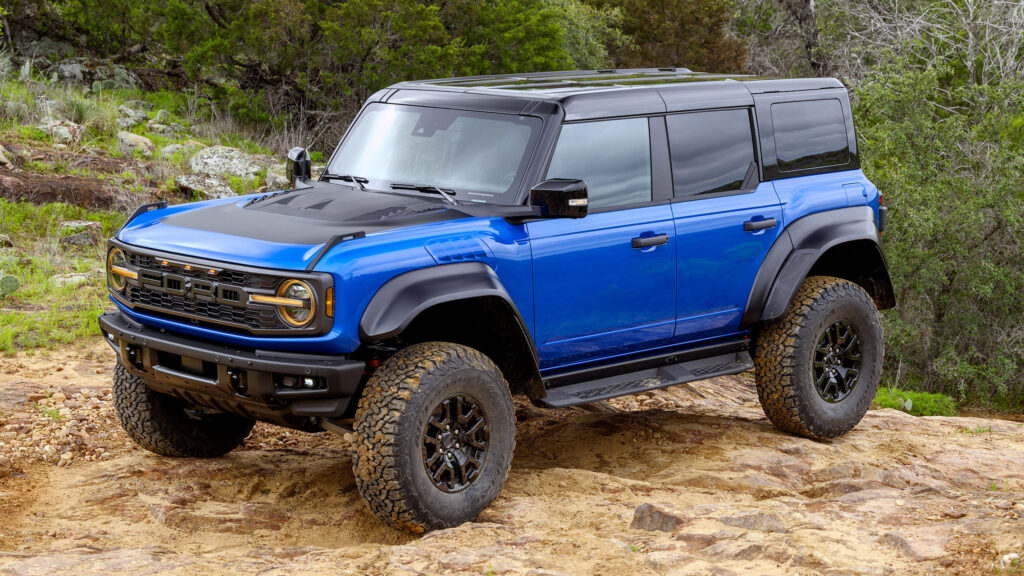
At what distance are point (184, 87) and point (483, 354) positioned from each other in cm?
1381

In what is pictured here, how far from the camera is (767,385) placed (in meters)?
6.45

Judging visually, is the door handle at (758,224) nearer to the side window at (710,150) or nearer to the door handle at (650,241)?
the side window at (710,150)

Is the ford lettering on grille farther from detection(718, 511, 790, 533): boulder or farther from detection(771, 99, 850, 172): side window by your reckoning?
detection(771, 99, 850, 172): side window

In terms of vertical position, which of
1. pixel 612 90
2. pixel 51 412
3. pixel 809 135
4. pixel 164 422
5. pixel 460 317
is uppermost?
pixel 612 90

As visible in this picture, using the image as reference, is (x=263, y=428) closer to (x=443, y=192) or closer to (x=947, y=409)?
(x=443, y=192)

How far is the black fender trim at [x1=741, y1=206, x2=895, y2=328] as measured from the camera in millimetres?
6242

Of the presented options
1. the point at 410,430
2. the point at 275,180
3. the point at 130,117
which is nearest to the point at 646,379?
the point at 410,430

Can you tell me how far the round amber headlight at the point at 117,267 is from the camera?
17.1ft

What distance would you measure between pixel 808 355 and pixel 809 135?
1.36m

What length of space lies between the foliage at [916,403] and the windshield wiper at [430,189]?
21.5 feet

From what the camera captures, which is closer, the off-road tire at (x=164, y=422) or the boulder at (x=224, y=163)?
the off-road tire at (x=164, y=422)

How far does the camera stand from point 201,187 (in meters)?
12.5

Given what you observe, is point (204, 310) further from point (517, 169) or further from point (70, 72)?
point (70, 72)

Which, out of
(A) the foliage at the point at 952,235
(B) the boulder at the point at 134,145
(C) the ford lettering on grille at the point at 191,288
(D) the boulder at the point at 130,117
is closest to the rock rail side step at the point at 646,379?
(C) the ford lettering on grille at the point at 191,288
